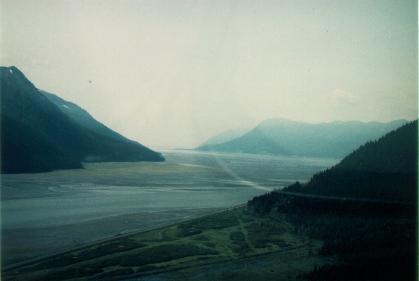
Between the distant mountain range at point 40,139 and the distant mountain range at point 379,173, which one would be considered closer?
the distant mountain range at point 379,173

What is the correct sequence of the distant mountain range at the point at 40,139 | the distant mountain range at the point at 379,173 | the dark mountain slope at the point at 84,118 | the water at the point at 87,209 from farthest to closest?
1. the dark mountain slope at the point at 84,118
2. the distant mountain range at the point at 40,139
3. the distant mountain range at the point at 379,173
4. the water at the point at 87,209

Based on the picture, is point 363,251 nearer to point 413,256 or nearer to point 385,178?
point 413,256

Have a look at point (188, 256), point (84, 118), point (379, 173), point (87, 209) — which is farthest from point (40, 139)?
point (188, 256)

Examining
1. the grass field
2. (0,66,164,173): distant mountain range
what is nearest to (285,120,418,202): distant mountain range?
the grass field

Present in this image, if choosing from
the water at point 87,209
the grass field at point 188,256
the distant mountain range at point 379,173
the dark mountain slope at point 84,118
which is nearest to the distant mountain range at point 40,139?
the water at point 87,209

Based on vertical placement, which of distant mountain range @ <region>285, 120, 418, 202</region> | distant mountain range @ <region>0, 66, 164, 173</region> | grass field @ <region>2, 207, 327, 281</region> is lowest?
grass field @ <region>2, 207, 327, 281</region>

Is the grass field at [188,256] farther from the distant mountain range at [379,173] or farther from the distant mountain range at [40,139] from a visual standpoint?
the distant mountain range at [40,139]

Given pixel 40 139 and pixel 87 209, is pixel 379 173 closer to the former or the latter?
pixel 87 209

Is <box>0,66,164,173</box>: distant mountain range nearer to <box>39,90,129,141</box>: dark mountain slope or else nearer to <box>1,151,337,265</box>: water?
<box>1,151,337,265</box>: water

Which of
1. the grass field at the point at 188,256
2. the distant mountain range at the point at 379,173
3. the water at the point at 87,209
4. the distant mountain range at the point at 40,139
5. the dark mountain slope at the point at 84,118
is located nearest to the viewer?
the grass field at the point at 188,256
